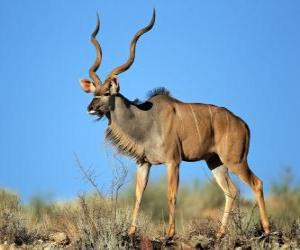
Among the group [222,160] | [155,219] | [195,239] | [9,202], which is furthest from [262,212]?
[155,219]

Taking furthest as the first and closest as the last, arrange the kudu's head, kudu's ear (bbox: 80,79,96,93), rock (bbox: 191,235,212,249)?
kudu's ear (bbox: 80,79,96,93) → the kudu's head → rock (bbox: 191,235,212,249)

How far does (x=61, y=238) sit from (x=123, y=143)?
216cm

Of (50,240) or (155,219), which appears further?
(155,219)

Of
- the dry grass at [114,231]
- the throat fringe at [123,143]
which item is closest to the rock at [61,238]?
the dry grass at [114,231]

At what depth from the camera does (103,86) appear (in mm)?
12398

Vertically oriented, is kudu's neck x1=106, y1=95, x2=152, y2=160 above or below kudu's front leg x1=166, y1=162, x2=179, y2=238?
above

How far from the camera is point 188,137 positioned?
12.8 m

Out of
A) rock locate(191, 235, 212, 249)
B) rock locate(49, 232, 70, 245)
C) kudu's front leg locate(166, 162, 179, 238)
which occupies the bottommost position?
rock locate(191, 235, 212, 249)

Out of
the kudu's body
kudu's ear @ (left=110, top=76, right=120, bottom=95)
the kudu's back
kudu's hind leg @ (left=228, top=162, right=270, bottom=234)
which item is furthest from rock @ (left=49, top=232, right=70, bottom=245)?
kudu's hind leg @ (left=228, top=162, right=270, bottom=234)

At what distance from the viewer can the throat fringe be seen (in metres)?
12.5

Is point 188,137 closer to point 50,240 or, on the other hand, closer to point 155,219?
point 50,240

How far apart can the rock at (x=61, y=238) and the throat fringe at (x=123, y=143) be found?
184cm

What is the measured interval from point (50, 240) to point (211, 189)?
1350cm

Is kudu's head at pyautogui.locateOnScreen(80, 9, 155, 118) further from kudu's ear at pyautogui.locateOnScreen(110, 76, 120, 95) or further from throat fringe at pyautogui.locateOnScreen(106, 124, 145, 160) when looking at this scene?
throat fringe at pyautogui.locateOnScreen(106, 124, 145, 160)
